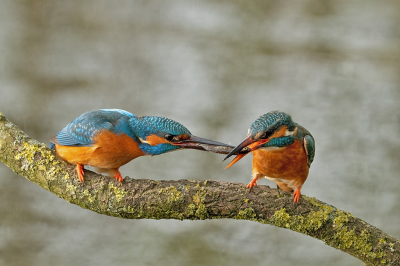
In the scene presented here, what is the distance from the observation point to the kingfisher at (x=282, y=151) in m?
1.67

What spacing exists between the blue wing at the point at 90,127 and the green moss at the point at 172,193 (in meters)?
0.35

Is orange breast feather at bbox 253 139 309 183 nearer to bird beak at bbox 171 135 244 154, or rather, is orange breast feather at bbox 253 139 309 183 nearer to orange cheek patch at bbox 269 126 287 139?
orange cheek patch at bbox 269 126 287 139

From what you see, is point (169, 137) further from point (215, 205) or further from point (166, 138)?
→ point (215, 205)

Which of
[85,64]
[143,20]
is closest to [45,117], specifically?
[85,64]

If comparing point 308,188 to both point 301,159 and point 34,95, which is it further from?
point 34,95

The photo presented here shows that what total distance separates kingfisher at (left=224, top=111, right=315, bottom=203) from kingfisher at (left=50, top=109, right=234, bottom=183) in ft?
1.00

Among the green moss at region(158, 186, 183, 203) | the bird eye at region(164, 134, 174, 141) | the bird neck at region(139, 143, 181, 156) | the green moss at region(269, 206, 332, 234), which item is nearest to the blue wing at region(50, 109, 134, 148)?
the bird neck at region(139, 143, 181, 156)

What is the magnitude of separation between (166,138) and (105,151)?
1.01ft

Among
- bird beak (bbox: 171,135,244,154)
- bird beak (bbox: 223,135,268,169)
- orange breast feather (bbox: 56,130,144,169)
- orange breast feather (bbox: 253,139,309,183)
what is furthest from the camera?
→ orange breast feather (bbox: 253,139,309,183)

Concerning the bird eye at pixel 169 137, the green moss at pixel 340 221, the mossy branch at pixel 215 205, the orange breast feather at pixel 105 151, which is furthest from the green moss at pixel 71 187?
the green moss at pixel 340 221

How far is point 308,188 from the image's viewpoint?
4.03 metres

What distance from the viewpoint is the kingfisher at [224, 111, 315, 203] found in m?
1.67

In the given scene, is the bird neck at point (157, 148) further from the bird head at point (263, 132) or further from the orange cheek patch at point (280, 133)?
the orange cheek patch at point (280, 133)

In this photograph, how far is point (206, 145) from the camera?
5.54 feet
